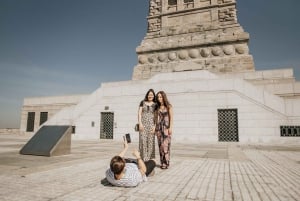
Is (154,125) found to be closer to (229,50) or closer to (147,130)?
(147,130)

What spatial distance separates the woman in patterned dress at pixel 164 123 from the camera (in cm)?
575

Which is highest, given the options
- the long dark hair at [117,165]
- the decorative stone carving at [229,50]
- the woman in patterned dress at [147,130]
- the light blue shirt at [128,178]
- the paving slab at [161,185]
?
the decorative stone carving at [229,50]

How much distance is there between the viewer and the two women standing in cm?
557

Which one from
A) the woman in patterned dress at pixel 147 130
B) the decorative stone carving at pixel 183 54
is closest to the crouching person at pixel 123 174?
the woman in patterned dress at pixel 147 130

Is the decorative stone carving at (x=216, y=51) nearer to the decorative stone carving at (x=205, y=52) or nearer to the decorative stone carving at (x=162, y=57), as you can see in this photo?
the decorative stone carving at (x=205, y=52)

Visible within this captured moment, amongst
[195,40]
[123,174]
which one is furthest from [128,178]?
[195,40]

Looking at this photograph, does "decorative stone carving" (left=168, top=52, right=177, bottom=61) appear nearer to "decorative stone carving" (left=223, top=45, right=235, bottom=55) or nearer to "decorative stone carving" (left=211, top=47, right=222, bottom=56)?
"decorative stone carving" (left=211, top=47, right=222, bottom=56)

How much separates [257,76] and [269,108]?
5.44 metres

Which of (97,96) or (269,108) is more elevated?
(97,96)

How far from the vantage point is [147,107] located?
5.74 meters

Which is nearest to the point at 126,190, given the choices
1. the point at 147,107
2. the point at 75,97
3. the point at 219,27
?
the point at 147,107

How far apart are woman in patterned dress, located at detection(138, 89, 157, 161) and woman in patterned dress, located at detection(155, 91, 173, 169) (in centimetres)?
24

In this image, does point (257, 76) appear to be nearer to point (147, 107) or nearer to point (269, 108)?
point (269, 108)

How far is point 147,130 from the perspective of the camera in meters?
5.59
